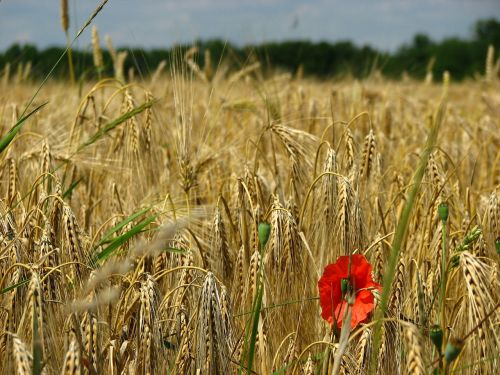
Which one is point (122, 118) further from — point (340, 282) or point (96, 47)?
point (96, 47)

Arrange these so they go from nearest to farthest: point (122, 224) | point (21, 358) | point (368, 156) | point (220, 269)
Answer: point (21, 358) → point (122, 224) → point (220, 269) → point (368, 156)

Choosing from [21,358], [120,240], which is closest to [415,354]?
[21,358]

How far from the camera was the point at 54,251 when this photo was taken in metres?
1.22

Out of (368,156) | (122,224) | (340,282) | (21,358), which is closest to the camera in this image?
(21,358)

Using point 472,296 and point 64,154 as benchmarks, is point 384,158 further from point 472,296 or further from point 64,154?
point 472,296

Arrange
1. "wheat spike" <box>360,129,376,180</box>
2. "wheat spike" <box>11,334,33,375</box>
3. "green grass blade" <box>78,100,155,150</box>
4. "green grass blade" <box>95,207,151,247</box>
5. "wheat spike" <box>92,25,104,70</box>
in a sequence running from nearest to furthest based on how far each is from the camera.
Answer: "wheat spike" <box>11,334,33,375</box>, "green grass blade" <box>95,207,151,247</box>, "green grass blade" <box>78,100,155,150</box>, "wheat spike" <box>360,129,376,180</box>, "wheat spike" <box>92,25,104,70</box>

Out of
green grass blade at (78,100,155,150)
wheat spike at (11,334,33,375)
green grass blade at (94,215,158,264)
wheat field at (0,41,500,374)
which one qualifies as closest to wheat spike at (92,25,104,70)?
wheat field at (0,41,500,374)

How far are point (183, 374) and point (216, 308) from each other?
0.20m

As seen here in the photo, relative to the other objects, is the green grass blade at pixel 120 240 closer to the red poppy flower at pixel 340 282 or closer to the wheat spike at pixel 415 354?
the red poppy flower at pixel 340 282

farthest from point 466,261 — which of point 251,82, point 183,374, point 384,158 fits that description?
point 251,82

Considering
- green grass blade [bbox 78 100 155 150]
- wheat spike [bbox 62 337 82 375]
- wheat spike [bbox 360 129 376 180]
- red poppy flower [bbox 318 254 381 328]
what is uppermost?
green grass blade [bbox 78 100 155 150]

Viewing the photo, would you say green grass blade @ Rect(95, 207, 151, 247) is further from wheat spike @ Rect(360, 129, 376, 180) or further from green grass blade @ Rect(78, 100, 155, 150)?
wheat spike @ Rect(360, 129, 376, 180)

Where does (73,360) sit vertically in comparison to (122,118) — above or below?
below

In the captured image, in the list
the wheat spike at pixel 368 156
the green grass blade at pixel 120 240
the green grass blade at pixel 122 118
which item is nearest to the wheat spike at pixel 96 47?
the green grass blade at pixel 122 118
